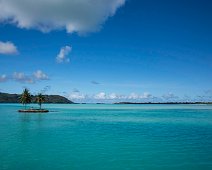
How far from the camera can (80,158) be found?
28109 mm

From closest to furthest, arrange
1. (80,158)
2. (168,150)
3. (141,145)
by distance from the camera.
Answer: (80,158) → (168,150) → (141,145)

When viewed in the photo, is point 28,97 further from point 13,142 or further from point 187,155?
point 187,155

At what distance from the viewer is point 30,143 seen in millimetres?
37250

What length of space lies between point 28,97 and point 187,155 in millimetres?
103598

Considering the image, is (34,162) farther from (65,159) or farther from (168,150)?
(168,150)

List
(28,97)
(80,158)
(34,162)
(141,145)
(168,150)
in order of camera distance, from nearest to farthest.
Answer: (34,162)
(80,158)
(168,150)
(141,145)
(28,97)

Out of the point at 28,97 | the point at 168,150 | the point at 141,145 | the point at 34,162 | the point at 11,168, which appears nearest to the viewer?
the point at 11,168

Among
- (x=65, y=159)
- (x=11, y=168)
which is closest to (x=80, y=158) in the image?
(x=65, y=159)

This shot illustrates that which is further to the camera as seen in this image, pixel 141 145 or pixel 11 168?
pixel 141 145

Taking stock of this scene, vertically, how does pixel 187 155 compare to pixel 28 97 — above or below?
below

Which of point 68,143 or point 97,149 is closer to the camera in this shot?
point 97,149

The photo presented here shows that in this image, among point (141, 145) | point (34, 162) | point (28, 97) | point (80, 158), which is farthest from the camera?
point (28, 97)

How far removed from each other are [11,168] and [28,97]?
104 metres

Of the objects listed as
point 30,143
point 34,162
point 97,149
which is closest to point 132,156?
A: point 97,149
